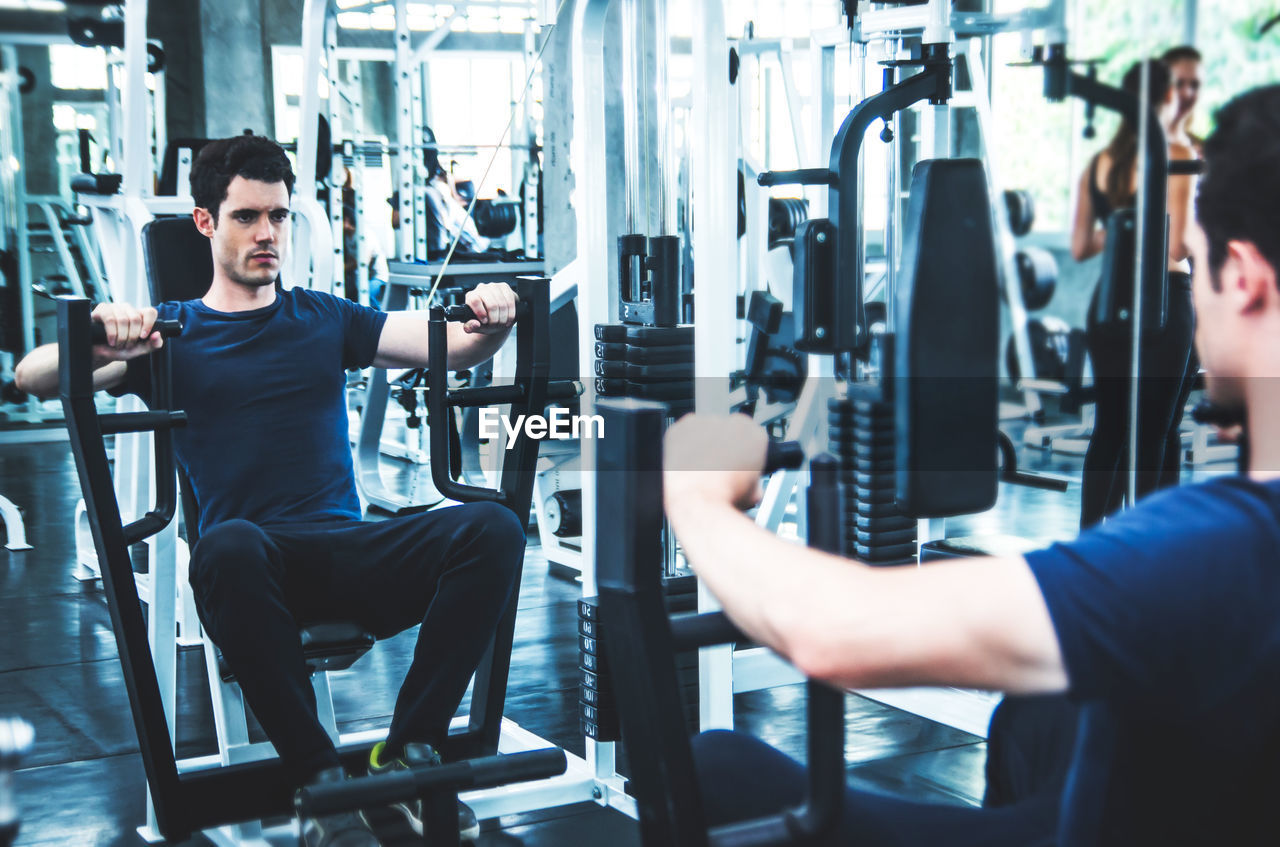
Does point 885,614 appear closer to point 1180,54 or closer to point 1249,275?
point 1249,275

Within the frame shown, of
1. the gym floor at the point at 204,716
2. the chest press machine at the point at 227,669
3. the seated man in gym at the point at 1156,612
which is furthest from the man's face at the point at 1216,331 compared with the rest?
the gym floor at the point at 204,716

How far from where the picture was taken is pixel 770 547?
2.86 ft

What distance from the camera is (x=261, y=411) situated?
2.22m

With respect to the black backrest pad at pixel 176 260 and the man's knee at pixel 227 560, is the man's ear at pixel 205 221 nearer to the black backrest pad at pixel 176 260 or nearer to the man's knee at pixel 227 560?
the black backrest pad at pixel 176 260

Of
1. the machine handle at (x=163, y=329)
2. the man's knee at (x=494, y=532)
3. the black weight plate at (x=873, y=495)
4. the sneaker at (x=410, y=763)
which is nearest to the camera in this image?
the machine handle at (x=163, y=329)

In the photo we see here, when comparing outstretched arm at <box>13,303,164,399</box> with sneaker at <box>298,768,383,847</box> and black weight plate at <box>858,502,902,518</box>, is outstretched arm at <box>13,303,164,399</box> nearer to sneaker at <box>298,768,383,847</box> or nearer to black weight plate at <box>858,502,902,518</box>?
sneaker at <box>298,768,383,847</box>

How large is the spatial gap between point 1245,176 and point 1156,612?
28 centimetres

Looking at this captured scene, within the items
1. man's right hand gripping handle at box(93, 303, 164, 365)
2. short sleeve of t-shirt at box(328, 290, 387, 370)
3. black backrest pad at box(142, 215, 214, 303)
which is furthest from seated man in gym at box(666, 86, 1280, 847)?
black backrest pad at box(142, 215, 214, 303)

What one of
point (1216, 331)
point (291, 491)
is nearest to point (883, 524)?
point (291, 491)

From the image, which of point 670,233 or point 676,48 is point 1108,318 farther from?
point 676,48

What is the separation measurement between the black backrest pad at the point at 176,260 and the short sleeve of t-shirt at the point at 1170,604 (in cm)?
217

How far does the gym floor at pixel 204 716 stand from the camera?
228 cm

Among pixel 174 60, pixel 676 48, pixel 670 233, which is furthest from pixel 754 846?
pixel 676 48

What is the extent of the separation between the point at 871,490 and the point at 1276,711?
6.97ft
